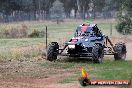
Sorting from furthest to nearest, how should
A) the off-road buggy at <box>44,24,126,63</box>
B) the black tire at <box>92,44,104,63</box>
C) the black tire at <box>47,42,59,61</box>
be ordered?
1. the black tire at <box>47,42,59,61</box>
2. the off-road buggy at <box>44,24,126,63</box>
3. the black tire at <box>92,44,104,63</box>

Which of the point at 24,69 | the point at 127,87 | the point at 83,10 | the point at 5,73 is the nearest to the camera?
the point at 127,87

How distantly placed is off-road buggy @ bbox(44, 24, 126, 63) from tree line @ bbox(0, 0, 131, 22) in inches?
2405

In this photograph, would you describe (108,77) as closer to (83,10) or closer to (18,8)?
(18,8)

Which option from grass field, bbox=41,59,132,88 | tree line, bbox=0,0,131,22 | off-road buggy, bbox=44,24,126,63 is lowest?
tree line, bbox=0,0,131,22

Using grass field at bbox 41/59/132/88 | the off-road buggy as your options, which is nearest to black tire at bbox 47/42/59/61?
the off-road buggy

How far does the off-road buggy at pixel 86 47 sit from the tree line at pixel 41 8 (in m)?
61.1

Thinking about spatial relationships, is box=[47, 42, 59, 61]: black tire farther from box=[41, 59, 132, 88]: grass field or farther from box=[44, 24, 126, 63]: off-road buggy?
box=[41, 59, 132, 88]: grass field

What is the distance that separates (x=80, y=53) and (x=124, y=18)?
79.2ft

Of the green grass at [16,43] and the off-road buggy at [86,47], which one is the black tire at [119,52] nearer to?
the off-road buggy at [86,47]

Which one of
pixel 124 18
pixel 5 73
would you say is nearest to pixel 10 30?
pixel 124 18

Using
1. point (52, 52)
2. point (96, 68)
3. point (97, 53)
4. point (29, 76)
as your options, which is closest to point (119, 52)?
point (97, 53)

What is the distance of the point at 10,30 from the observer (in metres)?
43.7

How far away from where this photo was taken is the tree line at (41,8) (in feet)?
279

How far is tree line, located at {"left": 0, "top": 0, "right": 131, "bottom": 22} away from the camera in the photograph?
85.1 metres
